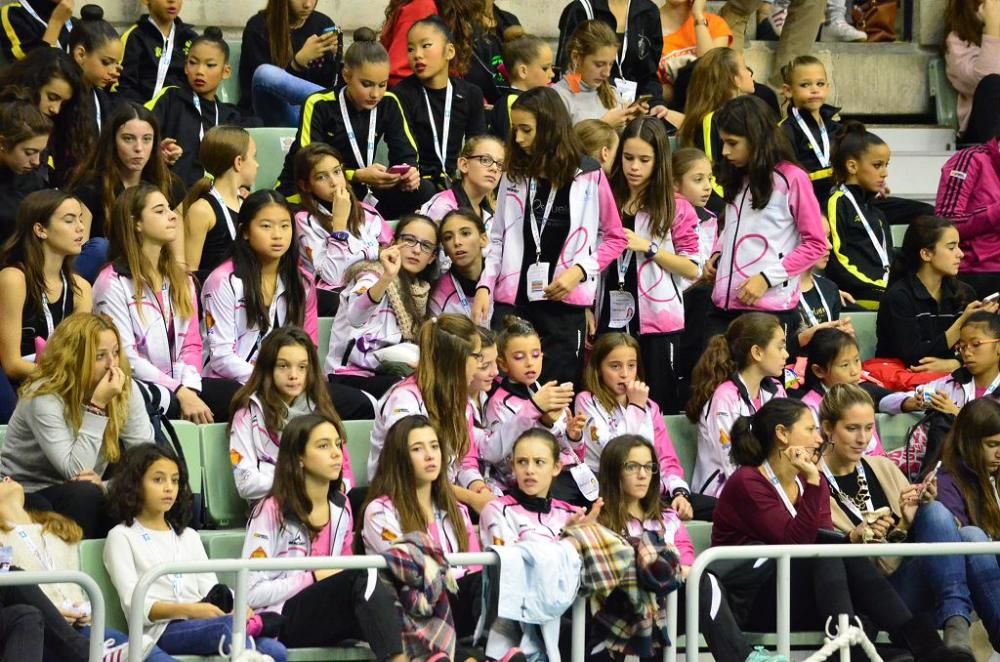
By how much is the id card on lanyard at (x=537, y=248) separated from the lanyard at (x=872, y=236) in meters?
2.09

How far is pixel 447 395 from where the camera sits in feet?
27.8

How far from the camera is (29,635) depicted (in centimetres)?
680

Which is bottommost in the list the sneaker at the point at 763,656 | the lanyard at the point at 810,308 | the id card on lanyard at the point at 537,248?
the sneaker at the point at 763,656

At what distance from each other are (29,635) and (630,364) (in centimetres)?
303

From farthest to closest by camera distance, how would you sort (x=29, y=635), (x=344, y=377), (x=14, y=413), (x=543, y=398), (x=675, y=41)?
(x=675, y=41), (x=344, y=377), (x=543, y=398), (x=14, y=413), (x=29, y=635)

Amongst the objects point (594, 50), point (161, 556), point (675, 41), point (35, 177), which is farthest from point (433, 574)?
point (675, 41)

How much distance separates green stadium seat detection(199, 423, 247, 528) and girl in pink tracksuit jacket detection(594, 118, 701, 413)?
7.04ft

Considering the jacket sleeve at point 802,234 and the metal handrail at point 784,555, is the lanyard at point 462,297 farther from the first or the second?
the metal handrail at point 784,555

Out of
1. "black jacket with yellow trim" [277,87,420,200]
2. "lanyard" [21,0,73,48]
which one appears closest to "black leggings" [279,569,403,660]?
"black jacket with yellow trim" [277,87,420,200]

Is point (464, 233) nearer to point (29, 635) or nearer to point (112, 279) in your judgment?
point (112, 279)

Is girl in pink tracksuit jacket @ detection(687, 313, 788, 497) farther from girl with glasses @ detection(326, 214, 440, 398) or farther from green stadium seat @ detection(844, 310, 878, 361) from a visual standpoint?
green stadium seat @ detection(844, 310, 878, 361)

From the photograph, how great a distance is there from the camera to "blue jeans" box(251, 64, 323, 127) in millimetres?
11289

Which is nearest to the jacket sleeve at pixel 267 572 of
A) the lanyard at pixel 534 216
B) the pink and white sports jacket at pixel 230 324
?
the pink and white sports jacket at pixel 230 324

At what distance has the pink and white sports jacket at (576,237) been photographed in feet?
30.7
